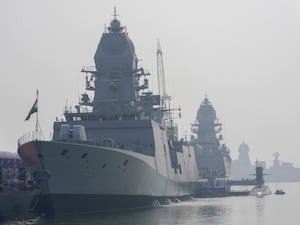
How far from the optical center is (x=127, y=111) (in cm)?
6109

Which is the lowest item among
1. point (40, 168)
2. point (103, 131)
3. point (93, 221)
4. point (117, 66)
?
point (93, 221)

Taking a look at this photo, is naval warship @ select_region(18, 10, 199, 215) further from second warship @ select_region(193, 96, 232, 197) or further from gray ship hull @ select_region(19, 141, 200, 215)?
second warship @ select_region(193, 96, 232, 197)

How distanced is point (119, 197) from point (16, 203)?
782 centimetres

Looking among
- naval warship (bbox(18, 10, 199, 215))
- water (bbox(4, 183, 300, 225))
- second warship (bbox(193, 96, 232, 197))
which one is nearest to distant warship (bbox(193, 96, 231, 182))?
second warship (bbox(193, 96, 232, 197))

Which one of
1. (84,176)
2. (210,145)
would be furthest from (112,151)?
(210,145)

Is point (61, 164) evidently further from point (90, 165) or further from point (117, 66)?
point (117, 66)

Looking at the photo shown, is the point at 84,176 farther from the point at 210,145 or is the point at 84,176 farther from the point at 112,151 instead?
the point at 210,145

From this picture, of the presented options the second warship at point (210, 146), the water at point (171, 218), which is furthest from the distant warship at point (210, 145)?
the water at point (171, 218)

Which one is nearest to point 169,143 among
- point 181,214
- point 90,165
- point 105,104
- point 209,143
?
point 105,104

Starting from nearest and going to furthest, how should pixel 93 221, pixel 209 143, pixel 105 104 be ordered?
pixel 93 221 → pixel 105 104 → pixel 209 143

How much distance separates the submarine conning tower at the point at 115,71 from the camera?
6644 cm

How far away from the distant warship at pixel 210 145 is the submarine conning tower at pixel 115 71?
61726 mm

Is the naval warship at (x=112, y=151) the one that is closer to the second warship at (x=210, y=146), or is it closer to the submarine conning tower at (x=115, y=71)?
the submarine conning tower at (x=115, y=71)

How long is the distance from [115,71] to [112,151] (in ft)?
63.2
